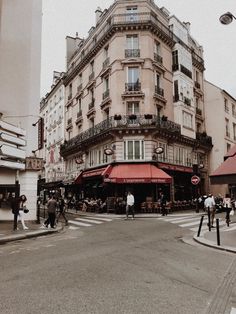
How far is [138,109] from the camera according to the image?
2762cm

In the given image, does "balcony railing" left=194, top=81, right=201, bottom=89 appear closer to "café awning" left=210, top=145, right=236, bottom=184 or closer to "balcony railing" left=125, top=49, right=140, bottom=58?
"balcony railing" left=125, top=49, right=140, bottom=58

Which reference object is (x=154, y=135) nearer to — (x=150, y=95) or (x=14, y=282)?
(x=150, y=95)

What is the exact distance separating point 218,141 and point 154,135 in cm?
1095

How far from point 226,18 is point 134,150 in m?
18.0

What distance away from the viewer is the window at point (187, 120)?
30.8m

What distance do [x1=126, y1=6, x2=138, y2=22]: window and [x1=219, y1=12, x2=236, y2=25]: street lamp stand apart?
20.7m

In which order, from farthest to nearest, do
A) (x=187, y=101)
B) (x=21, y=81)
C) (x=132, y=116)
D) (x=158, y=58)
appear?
(x=187, y=101) → (x=158, y=58) → (x=132, y=116) → (x=21, y=81)

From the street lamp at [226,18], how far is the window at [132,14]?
20713mm

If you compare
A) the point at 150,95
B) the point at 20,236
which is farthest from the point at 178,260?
the point at 150,95

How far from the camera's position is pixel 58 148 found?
131 feet

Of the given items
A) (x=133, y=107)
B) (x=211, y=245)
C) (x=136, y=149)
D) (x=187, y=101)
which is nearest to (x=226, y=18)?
(x=211, y=245)

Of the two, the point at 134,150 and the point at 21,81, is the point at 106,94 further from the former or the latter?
the point at 21,81

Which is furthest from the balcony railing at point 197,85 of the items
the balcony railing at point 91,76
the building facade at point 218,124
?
the balcony railing at point 91,76

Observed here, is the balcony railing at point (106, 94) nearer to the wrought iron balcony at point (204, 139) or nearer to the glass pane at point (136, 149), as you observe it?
the glass pane at point (136, 149)
